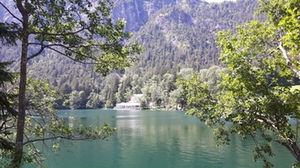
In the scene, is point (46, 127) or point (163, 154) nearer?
point (46, 127)

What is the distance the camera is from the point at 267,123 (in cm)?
800

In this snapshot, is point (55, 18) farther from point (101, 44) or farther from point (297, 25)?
point (297, 25)

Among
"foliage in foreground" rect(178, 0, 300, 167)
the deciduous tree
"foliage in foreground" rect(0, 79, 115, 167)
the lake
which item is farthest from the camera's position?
the lake

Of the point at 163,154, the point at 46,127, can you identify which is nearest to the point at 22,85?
the point at 46,127

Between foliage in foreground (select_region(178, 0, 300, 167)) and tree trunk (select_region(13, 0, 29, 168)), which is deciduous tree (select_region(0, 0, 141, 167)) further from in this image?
foliage in foreground (select_region(178, 0, 300, 167))

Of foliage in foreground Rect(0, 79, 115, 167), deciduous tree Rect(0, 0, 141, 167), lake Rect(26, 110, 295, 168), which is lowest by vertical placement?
lake Rect(26, 110, 295, 168)

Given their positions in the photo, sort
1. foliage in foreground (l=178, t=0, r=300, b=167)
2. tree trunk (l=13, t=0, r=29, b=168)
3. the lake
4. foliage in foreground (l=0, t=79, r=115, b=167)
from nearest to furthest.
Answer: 1. tree trunk (l=13, t=0, r=29, b=168)
2. foliage in foreground (l=178, t=0, r=300, b=167)
3. foliage in foreground (l=0, t=79, r=115, b=167)
4. the lake

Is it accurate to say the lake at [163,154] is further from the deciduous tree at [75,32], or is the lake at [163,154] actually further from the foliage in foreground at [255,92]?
the foliage in foreground at [255,92]

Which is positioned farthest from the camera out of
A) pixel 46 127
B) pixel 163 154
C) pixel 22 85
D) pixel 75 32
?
pixel 163 154

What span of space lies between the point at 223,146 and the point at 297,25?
2740 cm

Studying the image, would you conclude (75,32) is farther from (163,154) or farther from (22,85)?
(163,154)

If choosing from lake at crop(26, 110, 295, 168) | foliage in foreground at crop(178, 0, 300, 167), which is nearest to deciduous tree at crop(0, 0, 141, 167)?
foliage in foreground at crop(178, 0, 300, 167)

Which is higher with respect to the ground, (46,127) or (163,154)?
(46,127)

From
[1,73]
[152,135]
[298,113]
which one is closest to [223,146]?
[152,135]
